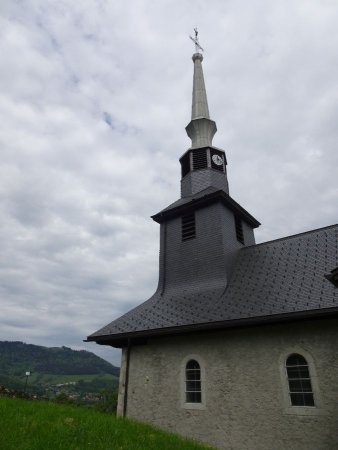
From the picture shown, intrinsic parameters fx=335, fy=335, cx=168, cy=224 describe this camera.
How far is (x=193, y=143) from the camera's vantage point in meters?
19.5

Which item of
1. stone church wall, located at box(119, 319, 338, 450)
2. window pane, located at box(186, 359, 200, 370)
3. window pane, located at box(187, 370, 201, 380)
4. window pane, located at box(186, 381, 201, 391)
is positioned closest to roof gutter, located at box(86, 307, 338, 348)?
stone church wall, located at box(119, 319, 338, 450)

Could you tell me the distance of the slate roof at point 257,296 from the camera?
9.34 m

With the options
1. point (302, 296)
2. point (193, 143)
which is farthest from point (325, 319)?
point (193, 143)

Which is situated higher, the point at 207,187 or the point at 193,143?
the point at 193,143

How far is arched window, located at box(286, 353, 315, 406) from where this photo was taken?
8.64 meters

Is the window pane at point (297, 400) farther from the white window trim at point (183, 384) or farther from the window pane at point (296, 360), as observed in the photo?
the white window trim at point (183, 384)

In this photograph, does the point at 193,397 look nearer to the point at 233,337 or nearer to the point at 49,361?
the point at 233,337

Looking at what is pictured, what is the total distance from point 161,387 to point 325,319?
18.8ft

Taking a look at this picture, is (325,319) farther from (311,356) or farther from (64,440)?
(64,440)

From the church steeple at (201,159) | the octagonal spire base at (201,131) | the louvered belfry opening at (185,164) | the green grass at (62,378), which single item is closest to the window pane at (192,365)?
the church steeple at (201,159)

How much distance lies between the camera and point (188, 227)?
15.4 metres

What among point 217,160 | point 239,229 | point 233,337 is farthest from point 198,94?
point 233,337

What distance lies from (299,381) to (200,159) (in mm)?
12074

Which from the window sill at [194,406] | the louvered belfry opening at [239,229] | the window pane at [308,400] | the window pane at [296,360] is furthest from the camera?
the louvered belfry opening at [239,229]
